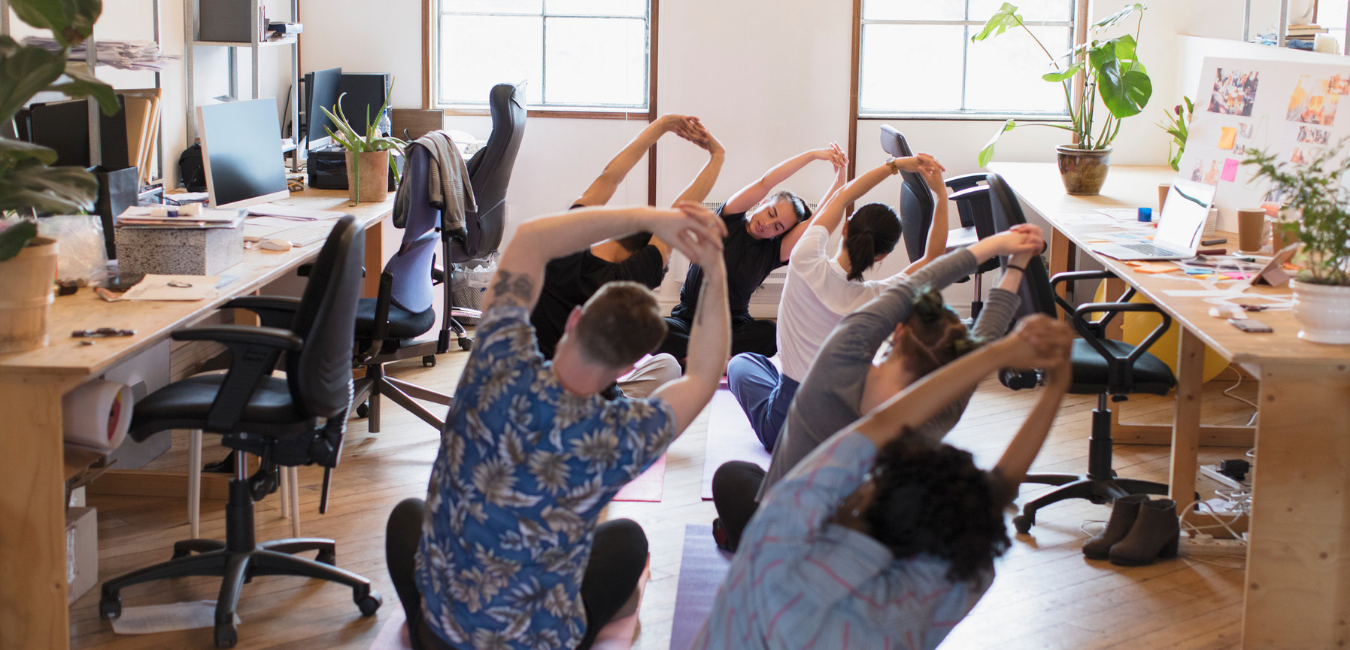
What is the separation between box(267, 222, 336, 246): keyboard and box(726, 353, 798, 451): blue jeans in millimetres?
1369

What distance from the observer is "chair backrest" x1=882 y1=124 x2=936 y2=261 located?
4.32 metres

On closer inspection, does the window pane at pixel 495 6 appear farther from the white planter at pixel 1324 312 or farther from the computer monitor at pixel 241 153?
the white planter at pixel 1324 312

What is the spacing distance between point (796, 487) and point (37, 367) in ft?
5.24

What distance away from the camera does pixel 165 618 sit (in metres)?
2.68

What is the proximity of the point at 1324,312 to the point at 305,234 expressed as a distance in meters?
2.87

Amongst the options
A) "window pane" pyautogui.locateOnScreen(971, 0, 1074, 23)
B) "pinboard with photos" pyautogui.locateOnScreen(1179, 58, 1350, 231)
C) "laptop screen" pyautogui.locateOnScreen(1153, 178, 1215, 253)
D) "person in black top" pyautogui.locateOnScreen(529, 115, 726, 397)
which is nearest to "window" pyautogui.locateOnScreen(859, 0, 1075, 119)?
"window pane" pyautogui.locateOnScreen(971, 0, 1074, 23)

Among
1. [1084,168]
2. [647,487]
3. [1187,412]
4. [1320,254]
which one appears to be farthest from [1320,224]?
[1084,168]

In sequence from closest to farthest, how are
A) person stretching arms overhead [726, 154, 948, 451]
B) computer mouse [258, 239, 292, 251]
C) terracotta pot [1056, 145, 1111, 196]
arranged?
person stretching arms overhead [726, 154, 948, 451]
computer mouse [258, 239, 292, 251]
terracotta pot [1056, 145, 1111, 196]

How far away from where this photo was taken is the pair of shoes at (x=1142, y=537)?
10.1 feet

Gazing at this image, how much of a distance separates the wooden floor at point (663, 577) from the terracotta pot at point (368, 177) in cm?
96

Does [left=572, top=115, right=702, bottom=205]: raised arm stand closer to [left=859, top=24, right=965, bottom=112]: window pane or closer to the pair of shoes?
the pair of shoes

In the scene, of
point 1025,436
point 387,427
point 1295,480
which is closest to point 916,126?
point 387,427

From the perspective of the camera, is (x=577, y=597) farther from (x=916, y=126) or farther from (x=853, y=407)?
(x=916, y=126)

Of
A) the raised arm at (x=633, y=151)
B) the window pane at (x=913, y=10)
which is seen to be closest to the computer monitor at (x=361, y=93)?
the window pane at (x=913, y=10)
